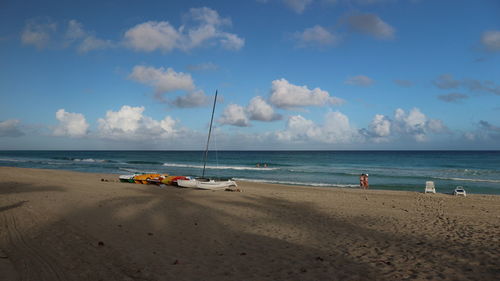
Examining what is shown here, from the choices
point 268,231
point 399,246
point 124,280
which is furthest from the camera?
point 268,231

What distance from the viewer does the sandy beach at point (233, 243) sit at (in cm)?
610

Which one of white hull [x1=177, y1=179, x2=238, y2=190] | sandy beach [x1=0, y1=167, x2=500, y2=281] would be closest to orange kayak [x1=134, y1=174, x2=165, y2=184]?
white hull [x1=177, y1=179, x2=238, y2=190]

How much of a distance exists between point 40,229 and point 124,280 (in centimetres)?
470

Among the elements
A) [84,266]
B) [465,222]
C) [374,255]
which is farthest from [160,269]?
[465,222]

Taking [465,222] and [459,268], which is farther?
[465,222]

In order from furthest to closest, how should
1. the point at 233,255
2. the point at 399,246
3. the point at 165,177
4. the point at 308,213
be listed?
the point at 165,177 → the point at 308,213 → the point at 399,246 → the point at 233,255

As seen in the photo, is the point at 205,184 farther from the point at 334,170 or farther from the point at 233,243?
the point at 334,170

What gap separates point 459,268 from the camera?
20.7 ft

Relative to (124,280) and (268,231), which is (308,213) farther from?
(124,280)

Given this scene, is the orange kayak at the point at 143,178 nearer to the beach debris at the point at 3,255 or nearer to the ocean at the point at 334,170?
the ocean at the point at 334,170

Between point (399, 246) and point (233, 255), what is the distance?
13.8 feet

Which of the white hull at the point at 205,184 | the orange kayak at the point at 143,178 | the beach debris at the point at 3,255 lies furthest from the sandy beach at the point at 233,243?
the orange kayak at the point at 143,178

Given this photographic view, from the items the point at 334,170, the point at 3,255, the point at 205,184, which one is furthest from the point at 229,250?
the point at 334,170

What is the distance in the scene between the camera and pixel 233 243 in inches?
326
